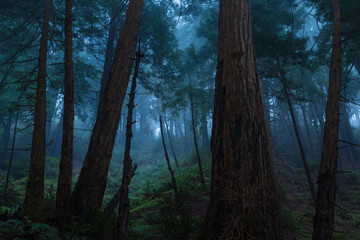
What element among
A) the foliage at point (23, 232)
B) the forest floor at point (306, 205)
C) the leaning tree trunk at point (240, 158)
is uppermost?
the leaning tree trunk at point (240, 158)

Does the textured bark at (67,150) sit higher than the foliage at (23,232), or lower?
higher

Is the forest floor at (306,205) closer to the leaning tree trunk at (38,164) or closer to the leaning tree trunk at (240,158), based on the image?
the leaning tree trunk at (240,158)

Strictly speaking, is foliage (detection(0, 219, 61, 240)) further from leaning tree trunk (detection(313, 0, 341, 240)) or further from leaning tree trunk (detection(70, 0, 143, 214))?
leaning tree trunk (detection(313, 0, 341, 240))

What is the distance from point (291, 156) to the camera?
16.6m

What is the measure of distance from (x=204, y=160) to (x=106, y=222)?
39.2 ft

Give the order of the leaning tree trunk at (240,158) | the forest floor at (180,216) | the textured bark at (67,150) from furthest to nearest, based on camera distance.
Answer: the textured bark at (67,150), the forest floor at (180,216), the leaning tree trunk at (240,158)

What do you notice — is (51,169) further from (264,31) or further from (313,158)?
(313,158)

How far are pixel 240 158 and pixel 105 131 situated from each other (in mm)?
3078

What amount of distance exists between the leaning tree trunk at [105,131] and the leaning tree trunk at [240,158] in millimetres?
2470

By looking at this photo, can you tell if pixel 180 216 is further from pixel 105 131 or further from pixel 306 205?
pixel 306 205

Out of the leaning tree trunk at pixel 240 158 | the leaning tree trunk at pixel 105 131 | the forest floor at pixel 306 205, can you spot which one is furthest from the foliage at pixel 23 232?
the forest floor at pixel 306 205

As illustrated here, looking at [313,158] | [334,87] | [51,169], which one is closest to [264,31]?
[334,87]

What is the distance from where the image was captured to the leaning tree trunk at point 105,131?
432cm

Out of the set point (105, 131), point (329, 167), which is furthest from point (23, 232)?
point (329, 167)
